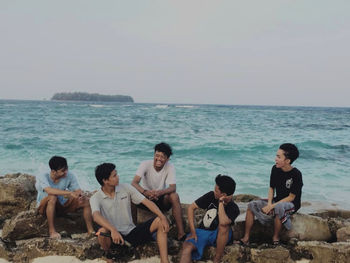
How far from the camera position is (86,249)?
12.3 feet

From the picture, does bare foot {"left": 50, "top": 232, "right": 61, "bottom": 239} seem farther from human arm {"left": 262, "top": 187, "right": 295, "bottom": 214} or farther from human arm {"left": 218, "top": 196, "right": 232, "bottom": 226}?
human arm {"left": 262, "top": 187, "right": 295, "bottom": 214}

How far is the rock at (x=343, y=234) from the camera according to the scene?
4.16 metres

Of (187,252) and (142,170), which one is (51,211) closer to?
(142,170)

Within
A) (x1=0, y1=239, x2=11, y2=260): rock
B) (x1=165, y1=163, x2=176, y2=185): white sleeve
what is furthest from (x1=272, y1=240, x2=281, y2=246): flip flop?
(x1=0, y1=239, x2=11, y2=260): rock

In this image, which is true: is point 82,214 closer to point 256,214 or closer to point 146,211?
point 146,211

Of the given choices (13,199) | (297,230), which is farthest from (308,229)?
(13,199)

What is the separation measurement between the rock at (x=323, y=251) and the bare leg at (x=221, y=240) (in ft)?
2.83

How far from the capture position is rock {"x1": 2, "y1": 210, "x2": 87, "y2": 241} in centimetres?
413

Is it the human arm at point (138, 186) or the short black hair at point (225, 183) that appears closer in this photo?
the short black hair at point (225, 183)

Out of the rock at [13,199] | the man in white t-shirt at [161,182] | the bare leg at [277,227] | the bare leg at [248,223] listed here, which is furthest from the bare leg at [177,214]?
the rock at [13,199]

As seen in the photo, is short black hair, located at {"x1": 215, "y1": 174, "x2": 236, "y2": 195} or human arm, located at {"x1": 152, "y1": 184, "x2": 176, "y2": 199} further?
human arm, located at {"x1": 152, "y1": 184, "x2": 176, "y2": 199}

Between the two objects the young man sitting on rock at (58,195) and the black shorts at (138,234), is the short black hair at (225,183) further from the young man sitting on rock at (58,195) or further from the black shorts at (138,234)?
the young man sitting on rock at (58,195)

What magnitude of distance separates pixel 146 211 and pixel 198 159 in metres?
7.64

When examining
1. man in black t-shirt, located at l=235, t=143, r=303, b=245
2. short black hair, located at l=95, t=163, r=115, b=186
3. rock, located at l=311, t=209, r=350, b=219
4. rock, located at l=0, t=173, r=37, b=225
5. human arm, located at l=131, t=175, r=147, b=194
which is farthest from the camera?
rock, located at l=311, t=209, r=350, b=219
